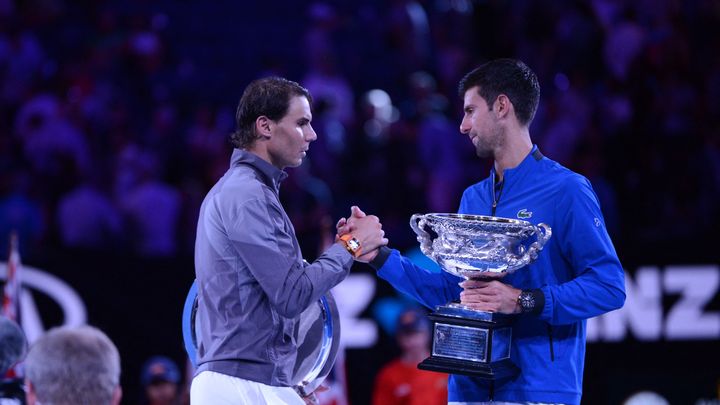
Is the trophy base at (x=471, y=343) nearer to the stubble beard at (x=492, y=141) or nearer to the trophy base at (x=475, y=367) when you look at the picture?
the trophy base at (x=475, y=367)

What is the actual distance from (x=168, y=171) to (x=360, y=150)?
6.51 feet

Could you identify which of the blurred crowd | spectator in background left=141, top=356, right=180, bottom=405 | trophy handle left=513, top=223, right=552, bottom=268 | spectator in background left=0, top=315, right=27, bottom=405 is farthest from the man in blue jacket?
the blurred crowd

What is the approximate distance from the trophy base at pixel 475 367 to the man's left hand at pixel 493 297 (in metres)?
0.22

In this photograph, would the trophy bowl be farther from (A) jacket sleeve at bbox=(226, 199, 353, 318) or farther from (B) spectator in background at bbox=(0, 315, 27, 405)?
(B) spectator in background at bbox=(0, 315, 27, 405)

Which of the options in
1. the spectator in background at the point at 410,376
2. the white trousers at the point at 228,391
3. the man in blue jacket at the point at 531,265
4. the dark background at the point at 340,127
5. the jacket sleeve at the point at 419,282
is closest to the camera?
the white trousers at the point at 228,391

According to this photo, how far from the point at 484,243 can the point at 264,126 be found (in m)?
0.99

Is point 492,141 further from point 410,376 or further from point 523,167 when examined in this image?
point 410,376

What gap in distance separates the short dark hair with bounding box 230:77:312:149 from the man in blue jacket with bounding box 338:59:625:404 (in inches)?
21.9

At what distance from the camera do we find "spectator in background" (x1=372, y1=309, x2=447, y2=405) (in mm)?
7820

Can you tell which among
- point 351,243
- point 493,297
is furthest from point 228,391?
point 493,297

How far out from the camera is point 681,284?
834cm

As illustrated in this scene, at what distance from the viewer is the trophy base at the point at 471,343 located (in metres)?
4.36

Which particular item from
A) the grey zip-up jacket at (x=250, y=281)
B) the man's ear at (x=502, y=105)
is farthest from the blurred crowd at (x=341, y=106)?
the grey zip-up jacket at (x=250, y=281)

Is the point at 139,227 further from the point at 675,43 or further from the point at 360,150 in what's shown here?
the point at 675,43
